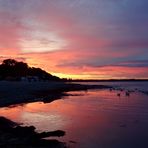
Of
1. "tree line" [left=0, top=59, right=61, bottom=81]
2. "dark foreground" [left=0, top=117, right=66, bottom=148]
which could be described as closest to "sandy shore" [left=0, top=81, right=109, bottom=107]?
"dark foreground" [left=0, top=117, right=66, bottom=148]

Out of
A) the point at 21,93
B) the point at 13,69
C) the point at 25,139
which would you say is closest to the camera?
the point at 25,139

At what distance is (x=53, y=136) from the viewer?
19312 millimetres

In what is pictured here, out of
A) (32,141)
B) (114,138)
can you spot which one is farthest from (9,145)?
(114,138)

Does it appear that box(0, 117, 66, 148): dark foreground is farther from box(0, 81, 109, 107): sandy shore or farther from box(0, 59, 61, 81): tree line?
box(0, 59, 61, 81): tree line

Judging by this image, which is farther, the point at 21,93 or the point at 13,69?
the point at 13,69

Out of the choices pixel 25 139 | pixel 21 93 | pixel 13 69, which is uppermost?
pixel 13 69

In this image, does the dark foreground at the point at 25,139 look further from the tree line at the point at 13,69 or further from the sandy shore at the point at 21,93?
the tree line at the point at 13,69

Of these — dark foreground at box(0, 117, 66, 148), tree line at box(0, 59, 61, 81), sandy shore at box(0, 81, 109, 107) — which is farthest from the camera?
tree line at box(0, 59, 61, 81)

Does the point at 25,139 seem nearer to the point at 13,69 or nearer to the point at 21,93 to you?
the point at 21,93

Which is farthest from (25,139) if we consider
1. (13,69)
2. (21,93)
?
(13,69)

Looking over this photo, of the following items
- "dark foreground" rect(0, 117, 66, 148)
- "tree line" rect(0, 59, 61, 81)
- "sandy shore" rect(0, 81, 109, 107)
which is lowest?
"dark foreground" rect(0, 117, 66, 148)

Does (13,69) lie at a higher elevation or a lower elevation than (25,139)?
higher

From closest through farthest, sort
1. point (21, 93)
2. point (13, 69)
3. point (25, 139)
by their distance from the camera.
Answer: point (25, 139) → point (21, 93) → point (13, 69)

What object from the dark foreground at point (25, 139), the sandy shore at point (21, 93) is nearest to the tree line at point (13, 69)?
the sandy shore at point (21, 93)
